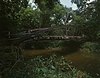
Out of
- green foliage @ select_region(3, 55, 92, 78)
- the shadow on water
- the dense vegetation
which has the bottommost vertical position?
the shadow on water

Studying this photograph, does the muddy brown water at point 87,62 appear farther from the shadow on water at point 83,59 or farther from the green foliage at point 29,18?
the green foliage at point 29,18

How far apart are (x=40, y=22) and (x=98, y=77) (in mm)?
17710

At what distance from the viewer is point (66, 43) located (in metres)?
28.5

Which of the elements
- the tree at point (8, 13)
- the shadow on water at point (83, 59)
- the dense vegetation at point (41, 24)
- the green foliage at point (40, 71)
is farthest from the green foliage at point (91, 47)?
the green foliage at point (40, 71)

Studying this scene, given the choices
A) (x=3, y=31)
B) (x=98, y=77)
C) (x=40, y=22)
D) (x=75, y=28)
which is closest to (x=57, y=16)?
(x=40, y=22)

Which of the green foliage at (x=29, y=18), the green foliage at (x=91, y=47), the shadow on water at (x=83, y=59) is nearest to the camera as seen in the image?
the shadow on water at (x=83, y=59)

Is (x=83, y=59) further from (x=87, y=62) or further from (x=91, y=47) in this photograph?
(x=91, y=47)

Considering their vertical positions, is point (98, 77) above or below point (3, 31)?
below

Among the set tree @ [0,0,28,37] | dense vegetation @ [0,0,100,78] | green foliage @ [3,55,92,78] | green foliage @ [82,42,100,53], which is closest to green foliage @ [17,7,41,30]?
dense vegetation @ [0,0,100,78]

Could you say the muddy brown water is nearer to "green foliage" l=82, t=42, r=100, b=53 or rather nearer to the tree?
"green foliage" l=82, t=42, r=100, b=53

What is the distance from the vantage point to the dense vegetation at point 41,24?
10.2 metres

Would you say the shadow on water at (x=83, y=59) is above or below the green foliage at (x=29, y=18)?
below

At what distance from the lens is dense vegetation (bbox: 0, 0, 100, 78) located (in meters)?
10.2

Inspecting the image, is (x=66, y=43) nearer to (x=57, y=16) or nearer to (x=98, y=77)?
(x=57, y=16)
